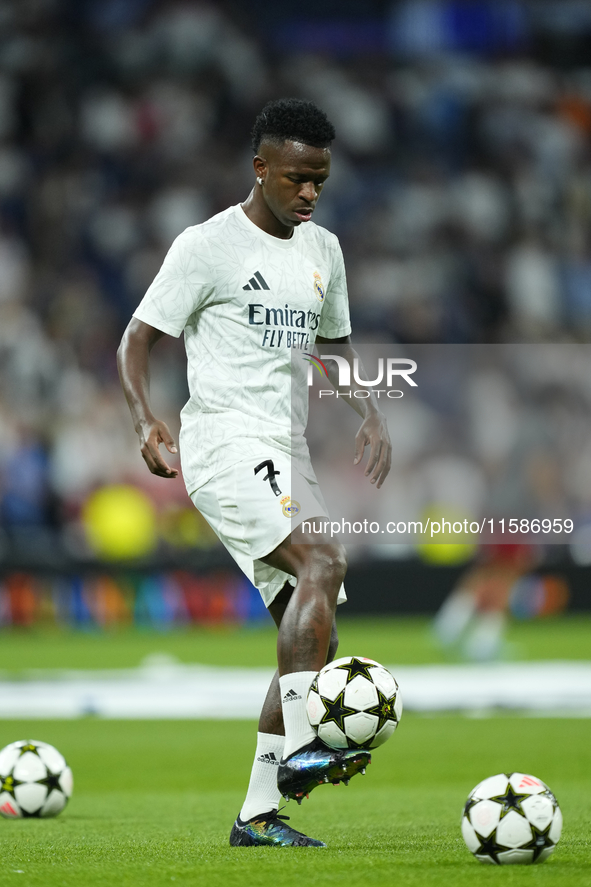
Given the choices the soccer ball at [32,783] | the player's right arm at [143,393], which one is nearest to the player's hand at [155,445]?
the player's right arm at [143,393]

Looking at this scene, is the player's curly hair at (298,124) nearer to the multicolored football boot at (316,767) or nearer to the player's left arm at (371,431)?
the player's left arm at (371,431)

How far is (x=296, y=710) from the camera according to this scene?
4.55 meters

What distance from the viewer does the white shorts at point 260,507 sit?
4.67 m

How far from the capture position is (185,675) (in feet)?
37.0

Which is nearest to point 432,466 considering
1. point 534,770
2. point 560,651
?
point 560,651

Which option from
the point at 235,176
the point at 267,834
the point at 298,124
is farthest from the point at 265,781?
the point at 235,176

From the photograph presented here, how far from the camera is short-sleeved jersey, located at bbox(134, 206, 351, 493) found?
484 centimetres

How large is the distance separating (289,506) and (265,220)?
3.62 feet

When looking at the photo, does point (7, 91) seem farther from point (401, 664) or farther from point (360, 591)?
point (401, 664)

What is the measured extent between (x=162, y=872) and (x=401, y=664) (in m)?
8.02

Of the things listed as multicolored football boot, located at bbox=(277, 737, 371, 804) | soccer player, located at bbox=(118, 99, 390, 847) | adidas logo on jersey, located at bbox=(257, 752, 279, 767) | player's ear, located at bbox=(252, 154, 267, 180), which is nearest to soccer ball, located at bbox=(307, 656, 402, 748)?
multicolored football boot, located at bbox=(277, 737, 371, 804)

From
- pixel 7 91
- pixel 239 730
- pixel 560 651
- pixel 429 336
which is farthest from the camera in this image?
pixel 7 91

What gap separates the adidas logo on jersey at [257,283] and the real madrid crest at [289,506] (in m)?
0.78

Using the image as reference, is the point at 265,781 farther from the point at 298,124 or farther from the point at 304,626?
the point at 298,124
